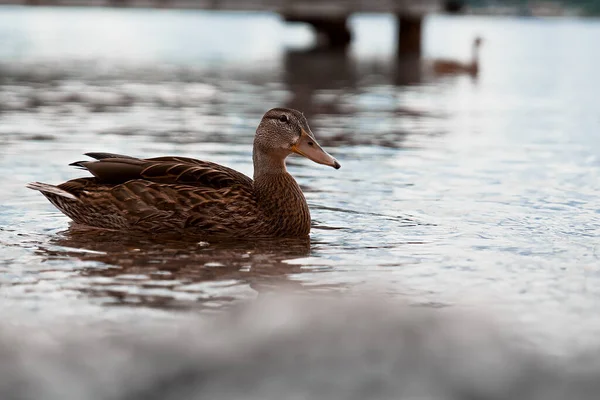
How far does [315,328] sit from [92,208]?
2877 millimetres

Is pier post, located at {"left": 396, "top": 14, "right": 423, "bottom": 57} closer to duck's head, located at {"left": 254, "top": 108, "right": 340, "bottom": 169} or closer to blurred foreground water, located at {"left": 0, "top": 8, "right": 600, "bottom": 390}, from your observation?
blurred foreground water, located at {"left": 0, "top": 8, "right": 600, "bottom": 390}

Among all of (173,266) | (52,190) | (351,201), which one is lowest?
(351,201)

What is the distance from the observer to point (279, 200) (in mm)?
7961

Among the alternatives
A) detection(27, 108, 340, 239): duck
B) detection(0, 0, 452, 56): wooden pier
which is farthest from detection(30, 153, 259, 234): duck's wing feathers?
detection(0, 0, 452, 56): wooden pier

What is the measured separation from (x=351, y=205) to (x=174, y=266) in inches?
106

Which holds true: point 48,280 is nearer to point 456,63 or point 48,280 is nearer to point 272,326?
point 272,326

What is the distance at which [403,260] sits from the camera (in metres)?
7.11

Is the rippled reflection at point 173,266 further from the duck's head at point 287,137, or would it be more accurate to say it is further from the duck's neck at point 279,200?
the duck's head at point 287,137

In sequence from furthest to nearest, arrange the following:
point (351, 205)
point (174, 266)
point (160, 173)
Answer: point (351, 205) → point (160, 173) → point (174, 266)

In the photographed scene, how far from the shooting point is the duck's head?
798cm

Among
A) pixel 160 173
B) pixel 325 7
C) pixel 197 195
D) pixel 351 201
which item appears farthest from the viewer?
pixel 325 7

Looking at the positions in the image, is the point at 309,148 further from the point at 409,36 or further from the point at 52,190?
the point at 409,36

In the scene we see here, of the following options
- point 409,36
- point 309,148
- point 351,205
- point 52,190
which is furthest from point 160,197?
point 409,36

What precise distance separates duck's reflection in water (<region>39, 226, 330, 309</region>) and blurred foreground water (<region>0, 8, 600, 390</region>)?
18 mm
